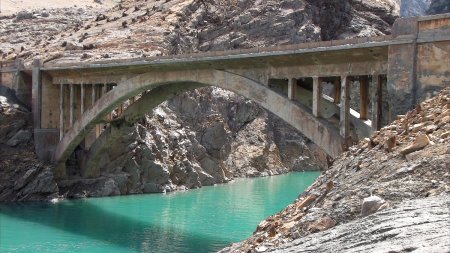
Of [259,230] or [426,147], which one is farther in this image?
[259,230]

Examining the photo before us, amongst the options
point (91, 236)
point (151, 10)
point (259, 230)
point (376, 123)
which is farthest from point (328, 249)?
point (151, 10)

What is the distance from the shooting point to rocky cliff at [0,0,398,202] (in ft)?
138

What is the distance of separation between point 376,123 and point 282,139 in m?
41.6

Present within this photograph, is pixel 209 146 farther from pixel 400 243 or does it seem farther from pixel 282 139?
pixel 400 243

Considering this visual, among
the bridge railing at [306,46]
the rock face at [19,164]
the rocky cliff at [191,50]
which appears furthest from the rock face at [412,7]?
the bridge railing at [306,46]

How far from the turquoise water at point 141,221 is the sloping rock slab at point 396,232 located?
1563 centimetres

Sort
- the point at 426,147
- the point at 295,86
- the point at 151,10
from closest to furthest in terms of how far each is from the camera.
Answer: the point at 426,147, the point at 295,86, the point at 151,10

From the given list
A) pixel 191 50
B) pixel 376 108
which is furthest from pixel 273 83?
pixel 191 50

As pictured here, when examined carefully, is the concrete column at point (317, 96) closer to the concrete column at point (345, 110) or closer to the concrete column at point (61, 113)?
the concrete column at point (345, 110)

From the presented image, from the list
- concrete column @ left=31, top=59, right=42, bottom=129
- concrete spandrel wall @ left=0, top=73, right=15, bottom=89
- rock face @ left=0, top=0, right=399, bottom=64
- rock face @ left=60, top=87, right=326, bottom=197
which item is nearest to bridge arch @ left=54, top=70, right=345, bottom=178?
concrete column @ left=31, top=59, right=42, bottom=129

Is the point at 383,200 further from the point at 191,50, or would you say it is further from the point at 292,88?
the point at 191,50

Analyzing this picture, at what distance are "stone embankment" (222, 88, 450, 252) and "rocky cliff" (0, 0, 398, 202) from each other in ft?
93.0

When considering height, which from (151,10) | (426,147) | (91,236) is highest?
(151,10)

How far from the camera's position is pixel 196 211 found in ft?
113
